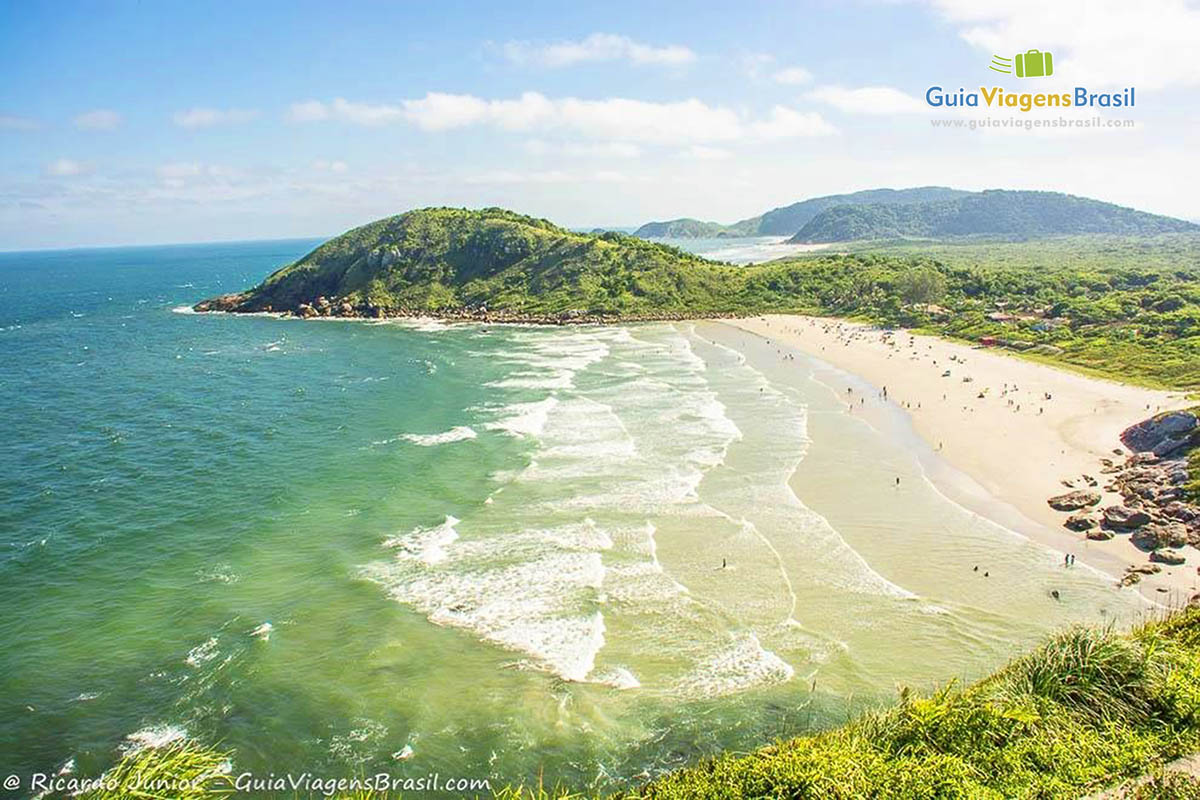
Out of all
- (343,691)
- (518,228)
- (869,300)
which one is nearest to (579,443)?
(343,691)

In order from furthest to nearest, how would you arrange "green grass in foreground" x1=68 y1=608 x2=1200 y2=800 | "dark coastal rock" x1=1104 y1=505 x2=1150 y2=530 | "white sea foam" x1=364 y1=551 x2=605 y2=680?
"dark coastal rock" x1=1104 y1=505 x2=1150 y2=530 < "white sea foam" x1=364 y1=551 x2=605 y2=680 < "green grass in foreground" x1=68 y1=608 x2=1200 y2=800

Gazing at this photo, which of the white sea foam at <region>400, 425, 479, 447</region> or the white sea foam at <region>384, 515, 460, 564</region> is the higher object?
the white sea foam at <region>400, 425, 479, 447</region>

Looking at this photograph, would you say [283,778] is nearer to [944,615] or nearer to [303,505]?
[303,505]

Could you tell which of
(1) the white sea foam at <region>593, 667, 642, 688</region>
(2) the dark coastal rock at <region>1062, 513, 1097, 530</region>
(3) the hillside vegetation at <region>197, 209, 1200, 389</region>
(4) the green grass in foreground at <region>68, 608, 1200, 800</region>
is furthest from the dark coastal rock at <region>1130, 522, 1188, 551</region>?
(3) the hillside vegetation at <region>197, 209, 1200, 389</region>

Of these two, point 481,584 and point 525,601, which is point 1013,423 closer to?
point 525,601

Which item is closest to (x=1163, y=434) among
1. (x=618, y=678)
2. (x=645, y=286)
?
(x=618, y=678)

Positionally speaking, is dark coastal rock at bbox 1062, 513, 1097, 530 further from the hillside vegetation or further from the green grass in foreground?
the hillside vegetation

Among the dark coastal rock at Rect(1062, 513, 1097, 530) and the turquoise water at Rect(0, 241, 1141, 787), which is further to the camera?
the dark coastal rock at Rect(1062, 513, 1097, 530)
